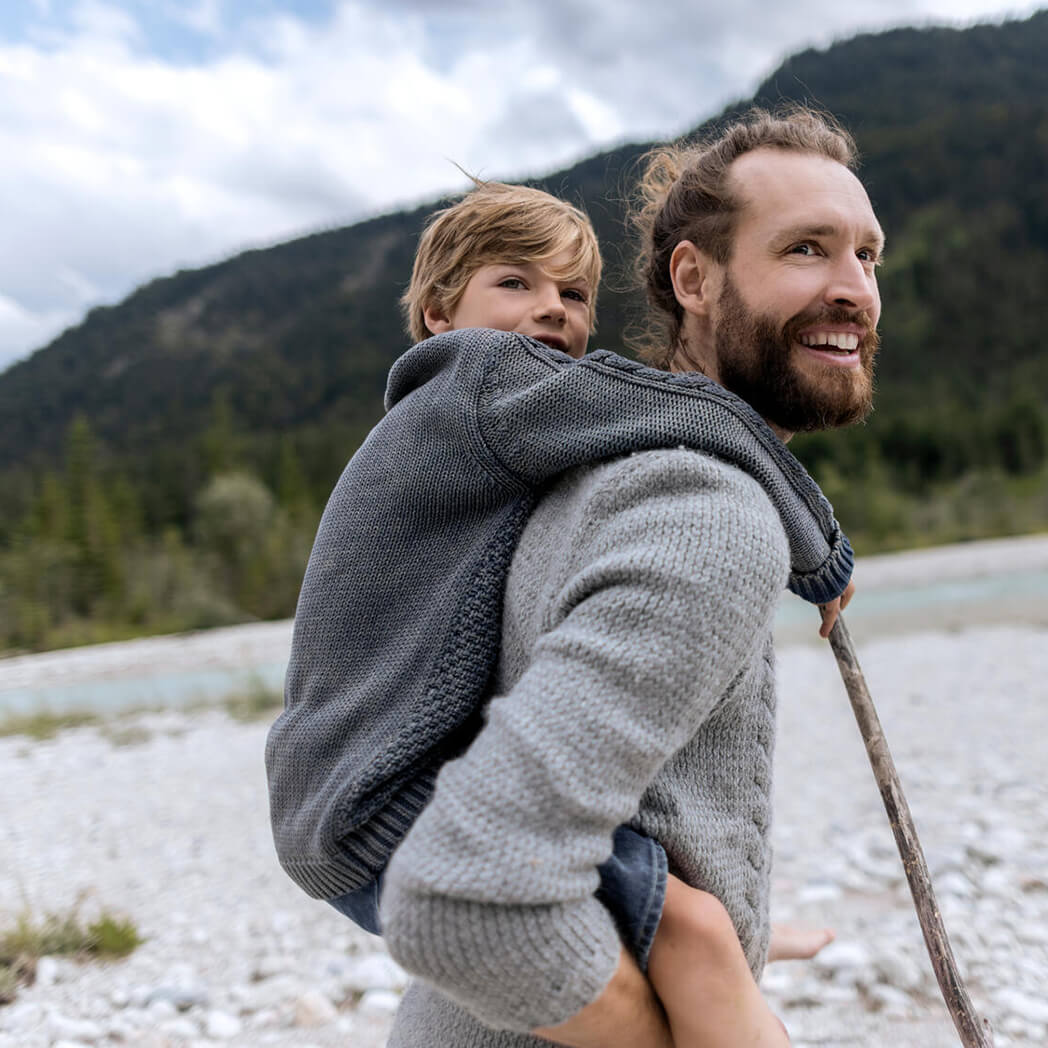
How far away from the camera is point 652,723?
0.91m

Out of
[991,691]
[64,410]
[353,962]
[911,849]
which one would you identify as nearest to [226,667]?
[991,691]

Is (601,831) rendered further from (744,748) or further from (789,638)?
(789,638)

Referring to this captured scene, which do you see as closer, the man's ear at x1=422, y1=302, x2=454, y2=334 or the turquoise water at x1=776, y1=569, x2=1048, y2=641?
the man's ear at x1=422, y1=302, x2=454, y2=334

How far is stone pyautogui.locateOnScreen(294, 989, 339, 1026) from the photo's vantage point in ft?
13.5

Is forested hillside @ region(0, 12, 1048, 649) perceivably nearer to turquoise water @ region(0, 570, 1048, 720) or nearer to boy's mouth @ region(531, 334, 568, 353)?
boy's mouth @ region(531, 334, 568, 353)

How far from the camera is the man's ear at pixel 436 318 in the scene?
2004 millimetres

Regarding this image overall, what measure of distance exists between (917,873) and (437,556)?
3.20ft

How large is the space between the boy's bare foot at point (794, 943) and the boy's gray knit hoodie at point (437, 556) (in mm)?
758

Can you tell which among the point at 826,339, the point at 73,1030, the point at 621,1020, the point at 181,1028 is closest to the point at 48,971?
the point at 73,1030

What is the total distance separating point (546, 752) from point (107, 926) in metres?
4.89

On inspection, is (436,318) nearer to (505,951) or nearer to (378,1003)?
(505,951)

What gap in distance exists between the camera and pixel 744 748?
1203 mm

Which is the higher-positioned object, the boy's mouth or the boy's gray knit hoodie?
the boy's mouth

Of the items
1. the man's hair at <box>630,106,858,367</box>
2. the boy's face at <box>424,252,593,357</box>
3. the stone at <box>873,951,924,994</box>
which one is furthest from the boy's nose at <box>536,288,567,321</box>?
the stone at <box>873,951,924,994</box>
